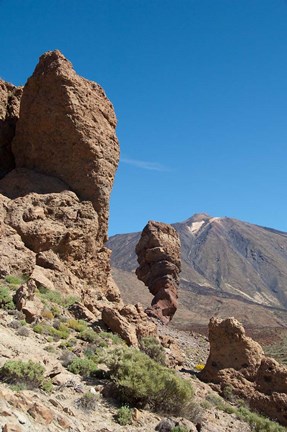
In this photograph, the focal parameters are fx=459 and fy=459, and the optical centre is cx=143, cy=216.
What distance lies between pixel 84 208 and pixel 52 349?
7321mm

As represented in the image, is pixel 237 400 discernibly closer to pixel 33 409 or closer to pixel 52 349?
pixel 52 349

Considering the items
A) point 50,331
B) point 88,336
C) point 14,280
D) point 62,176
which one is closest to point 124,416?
point 50,331

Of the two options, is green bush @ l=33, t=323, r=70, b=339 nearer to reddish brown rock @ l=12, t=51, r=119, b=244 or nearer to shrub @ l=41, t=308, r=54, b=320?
shrub @ l=41, t=308, r=54, b=320

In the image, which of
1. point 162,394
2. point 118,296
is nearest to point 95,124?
point 118,296

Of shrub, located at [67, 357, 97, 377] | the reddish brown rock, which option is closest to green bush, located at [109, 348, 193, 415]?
shrub, located at [67, 357, 97, 377]

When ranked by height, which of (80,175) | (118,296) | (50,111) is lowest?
(118,296)

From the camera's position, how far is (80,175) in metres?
17.2

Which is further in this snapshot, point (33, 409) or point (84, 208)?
point (84, 208)

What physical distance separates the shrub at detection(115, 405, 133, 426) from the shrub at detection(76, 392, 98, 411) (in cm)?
46

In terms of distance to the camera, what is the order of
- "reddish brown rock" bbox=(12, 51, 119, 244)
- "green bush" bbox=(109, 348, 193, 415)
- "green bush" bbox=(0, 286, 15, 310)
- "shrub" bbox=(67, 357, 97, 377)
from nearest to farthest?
"green bush" bbox=(109, 348, 193, 415), "shrub" bbox=(67, 357, 97, 377), "green bush" bbox=(0, 286, 15, 310), "reddish brown rock" bbox=(12, 51, 119, 244)

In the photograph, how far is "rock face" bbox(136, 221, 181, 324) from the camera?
33594mm

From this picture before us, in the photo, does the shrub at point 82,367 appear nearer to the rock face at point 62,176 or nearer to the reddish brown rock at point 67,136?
the rock face at point 62,176

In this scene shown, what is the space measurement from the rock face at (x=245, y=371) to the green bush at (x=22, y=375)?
22.1 feet

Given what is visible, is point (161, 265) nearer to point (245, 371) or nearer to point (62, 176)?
point (62, 176)
